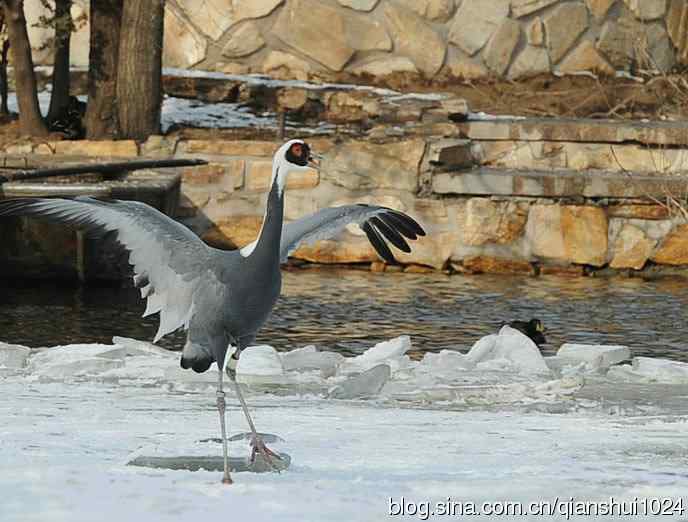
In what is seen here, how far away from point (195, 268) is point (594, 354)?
365 centimetres

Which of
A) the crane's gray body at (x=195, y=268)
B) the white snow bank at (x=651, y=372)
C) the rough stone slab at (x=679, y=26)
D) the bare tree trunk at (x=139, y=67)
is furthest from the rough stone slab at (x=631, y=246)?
the crane's gray body at (x=195, y=268)

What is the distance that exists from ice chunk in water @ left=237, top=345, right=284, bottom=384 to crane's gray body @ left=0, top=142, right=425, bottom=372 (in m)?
1.97

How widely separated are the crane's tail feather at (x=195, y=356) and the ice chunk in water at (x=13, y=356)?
8.70 feet

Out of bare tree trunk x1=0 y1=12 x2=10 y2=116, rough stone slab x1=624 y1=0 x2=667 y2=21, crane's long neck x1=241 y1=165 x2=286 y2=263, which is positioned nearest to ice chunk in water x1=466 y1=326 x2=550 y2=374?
crane's long neck x1=241 y1=165 x2=286 y2=263

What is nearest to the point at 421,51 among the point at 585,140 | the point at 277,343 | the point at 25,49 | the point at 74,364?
the point at 585,140

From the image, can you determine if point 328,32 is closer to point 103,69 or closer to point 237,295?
point 103,69

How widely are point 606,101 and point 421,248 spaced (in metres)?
3.37

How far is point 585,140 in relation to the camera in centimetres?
1434

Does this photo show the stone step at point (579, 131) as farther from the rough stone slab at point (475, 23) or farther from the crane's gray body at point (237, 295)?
the crane's gray body at point (237, 295)

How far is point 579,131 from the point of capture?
14281 millimetres

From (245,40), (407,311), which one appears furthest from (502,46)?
(407,311)

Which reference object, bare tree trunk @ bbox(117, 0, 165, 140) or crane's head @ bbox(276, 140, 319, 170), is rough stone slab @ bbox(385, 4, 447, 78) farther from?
crane's head @ bbox(276, 140, 319, 170)

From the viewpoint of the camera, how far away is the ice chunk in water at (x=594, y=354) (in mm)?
8805

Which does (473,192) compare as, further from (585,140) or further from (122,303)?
(122,303)
